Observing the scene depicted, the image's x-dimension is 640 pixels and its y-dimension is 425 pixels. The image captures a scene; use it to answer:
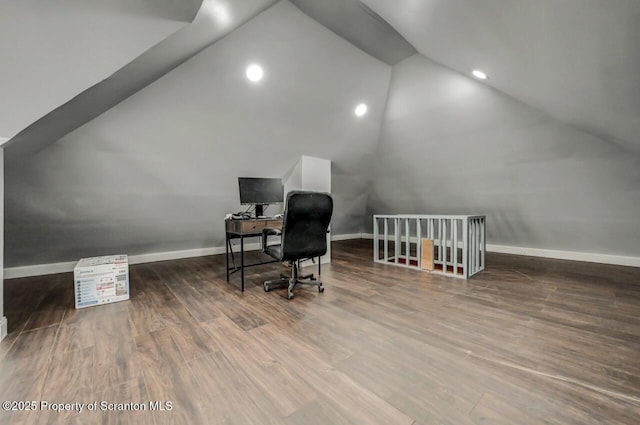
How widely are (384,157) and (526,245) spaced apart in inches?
129

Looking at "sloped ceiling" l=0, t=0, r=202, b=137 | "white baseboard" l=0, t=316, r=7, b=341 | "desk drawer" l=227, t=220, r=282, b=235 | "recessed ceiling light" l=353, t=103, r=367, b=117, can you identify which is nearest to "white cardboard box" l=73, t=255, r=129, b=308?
"white baseboard" l=0, t=316, r=7, b=341

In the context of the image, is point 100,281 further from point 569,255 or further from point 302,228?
point 569,255

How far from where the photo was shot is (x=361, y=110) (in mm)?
4762

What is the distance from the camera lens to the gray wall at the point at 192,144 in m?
3.11

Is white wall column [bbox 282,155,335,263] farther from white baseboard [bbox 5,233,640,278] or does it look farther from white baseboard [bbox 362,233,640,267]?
white baseboard [bbox 362,233,640,267]

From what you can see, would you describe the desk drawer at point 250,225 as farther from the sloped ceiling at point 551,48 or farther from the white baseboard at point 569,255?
the white baseboard at point 569,255

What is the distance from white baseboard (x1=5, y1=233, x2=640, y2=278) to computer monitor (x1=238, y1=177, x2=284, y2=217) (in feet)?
7.17

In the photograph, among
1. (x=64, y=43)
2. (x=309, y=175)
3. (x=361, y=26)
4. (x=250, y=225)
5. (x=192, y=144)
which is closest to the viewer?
(x=64, y=43)

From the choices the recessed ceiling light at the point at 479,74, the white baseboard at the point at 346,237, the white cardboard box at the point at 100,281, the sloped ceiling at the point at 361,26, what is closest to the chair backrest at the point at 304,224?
the white cardboard box at the point at 100,281

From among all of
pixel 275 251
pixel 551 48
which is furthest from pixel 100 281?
pixel 551 48

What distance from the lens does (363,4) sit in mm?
2900

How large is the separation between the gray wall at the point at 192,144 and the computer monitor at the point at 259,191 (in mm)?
695

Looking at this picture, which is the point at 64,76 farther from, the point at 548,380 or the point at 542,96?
the point at 542,96

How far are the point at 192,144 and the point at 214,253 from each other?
2528 millimetres
